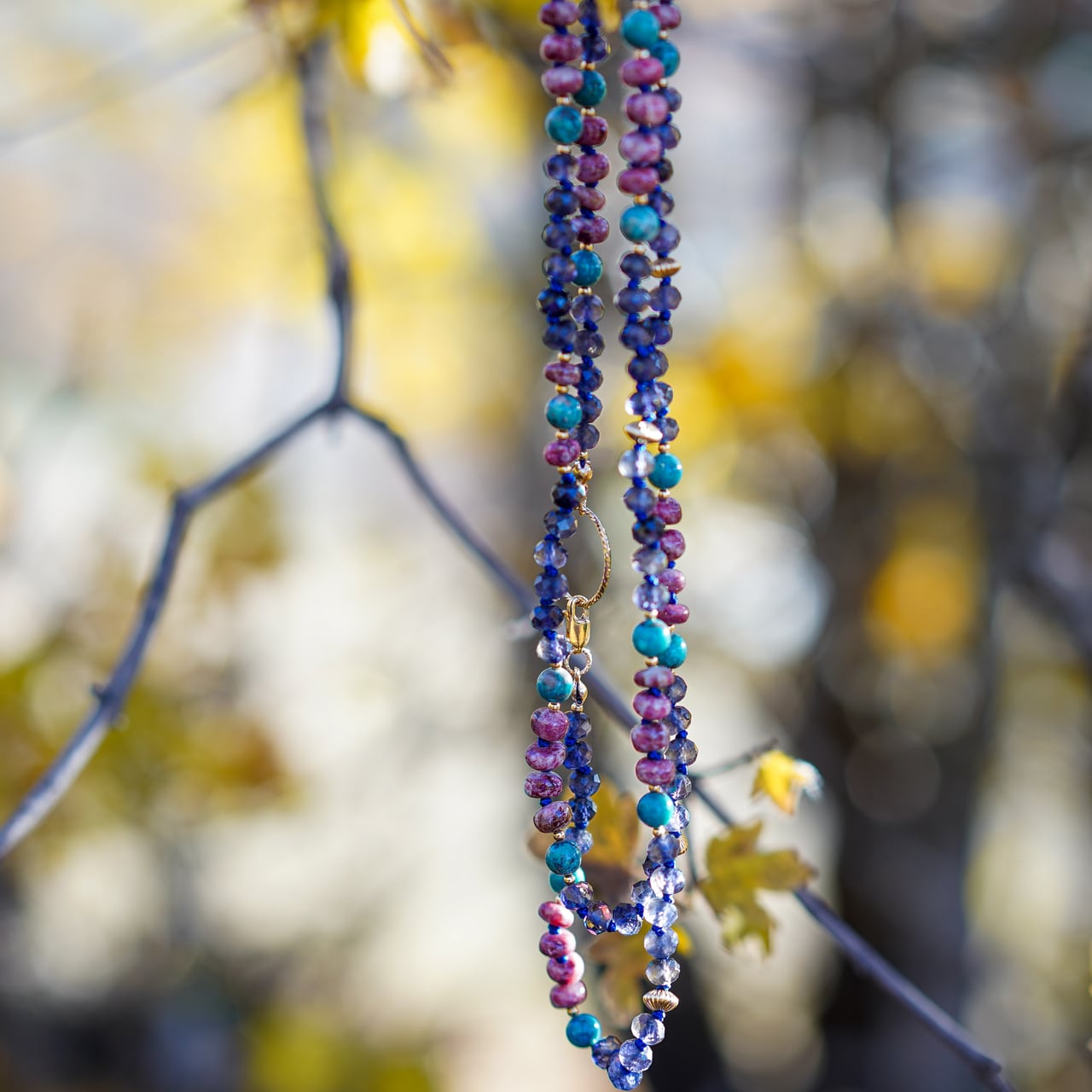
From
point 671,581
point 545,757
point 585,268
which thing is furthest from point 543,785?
point 585,268

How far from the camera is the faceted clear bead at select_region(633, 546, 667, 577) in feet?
1.46

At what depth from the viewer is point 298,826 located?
171cm

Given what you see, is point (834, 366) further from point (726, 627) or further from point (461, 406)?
point (461, 406)

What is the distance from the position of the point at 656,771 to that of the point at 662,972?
10cm

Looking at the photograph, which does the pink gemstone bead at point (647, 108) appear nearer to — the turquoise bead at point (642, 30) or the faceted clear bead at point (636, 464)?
the turquoise bead at point (642, 30)

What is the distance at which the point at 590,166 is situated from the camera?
454mm

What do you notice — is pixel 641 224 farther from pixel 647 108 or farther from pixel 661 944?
pixel 661 944

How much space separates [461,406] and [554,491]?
1.34 meters

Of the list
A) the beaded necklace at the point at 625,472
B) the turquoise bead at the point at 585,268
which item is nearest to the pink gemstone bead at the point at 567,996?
the beaded necklace at the point at 625,472

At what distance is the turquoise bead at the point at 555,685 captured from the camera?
0.47 meters

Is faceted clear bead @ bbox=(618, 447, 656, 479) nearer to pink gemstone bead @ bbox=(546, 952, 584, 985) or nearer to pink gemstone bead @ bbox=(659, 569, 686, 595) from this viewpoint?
pink gemstone bead @ bbox=(659, 569, 686, 595)

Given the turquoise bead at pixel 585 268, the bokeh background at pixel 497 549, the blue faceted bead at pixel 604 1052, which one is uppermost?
the turquoise bead at pixel 585 268

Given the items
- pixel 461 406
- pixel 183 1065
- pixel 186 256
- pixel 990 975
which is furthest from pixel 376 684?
pixel 990 975

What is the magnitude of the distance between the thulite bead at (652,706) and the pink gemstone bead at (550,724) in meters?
0.04
